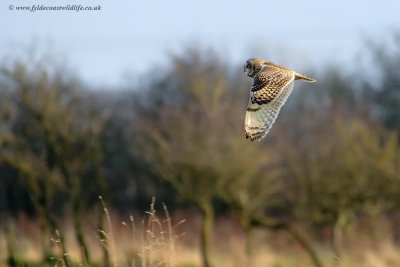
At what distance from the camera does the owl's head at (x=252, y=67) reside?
7307 mm

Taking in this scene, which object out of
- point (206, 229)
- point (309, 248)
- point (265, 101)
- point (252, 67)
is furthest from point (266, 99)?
point (206, 229)

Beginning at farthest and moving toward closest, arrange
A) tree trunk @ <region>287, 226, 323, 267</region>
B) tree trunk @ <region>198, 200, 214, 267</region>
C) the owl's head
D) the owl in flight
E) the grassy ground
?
1. tree trunk @ <region>198, 200, 214, 267</region>
2. the grassy ground
3. tree trunk @ <region>287, 226, 323, 267</region>
4. the owl's head
5. the owl in flight

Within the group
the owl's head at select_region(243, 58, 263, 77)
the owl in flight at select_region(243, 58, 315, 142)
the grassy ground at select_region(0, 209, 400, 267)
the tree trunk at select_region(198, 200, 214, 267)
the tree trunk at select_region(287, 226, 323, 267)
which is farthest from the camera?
the tree trunk at select_region(198, 200, 214, 267)

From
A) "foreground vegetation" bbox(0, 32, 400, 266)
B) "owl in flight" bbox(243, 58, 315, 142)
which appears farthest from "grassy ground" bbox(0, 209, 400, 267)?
"owl in flight" bbox(243, 58, 315, 142)

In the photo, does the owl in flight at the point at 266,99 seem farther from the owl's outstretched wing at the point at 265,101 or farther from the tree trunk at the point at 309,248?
the tree trunk at the point at 309,248

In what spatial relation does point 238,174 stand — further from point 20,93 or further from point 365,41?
point 365,41

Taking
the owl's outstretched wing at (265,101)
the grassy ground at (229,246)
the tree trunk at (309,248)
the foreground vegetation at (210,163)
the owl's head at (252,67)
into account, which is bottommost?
the grassy ground at (229,246)

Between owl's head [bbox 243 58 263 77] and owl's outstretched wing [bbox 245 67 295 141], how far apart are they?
0.40m

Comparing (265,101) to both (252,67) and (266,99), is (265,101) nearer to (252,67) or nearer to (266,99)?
(266,99)

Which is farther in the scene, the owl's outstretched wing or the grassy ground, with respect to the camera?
the grassy ground

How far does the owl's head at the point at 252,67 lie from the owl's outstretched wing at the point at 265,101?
40 cm

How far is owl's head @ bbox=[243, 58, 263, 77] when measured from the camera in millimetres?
7307

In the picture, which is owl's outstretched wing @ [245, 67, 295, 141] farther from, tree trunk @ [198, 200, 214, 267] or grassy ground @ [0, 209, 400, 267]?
tree trunk @ [198, 200, 214, 267]

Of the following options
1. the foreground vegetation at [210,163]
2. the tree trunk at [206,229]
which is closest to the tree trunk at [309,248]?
the foreground vegetation at [210,163]
